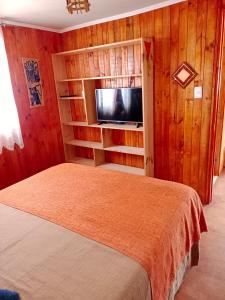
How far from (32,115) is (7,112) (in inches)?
18.4

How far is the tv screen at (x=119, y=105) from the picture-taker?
2.74 metres

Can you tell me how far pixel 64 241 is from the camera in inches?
49.1

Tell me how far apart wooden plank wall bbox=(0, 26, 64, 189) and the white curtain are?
0.19m

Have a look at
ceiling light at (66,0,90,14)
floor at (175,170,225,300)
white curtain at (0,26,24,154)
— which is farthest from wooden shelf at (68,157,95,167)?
ceiling light at (66,0,90,14)

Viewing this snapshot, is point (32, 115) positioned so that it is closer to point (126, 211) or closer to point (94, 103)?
point (94, 103)

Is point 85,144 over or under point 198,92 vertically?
under

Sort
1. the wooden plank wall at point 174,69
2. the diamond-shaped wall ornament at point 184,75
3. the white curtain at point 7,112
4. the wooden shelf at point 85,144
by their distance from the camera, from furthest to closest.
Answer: the wooden shelf at point 85,144 → the white curtain at point 7,112 → the diamond-shaped wall ornament at point 184,75 → the wooden plank wall at point 174,69

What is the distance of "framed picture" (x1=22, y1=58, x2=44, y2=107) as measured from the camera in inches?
115

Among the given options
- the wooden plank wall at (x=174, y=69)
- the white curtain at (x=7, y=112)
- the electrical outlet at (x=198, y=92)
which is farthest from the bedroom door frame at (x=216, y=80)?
the white curtain at (x=7, y=112)

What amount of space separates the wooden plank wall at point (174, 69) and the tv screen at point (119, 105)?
0.80 ft

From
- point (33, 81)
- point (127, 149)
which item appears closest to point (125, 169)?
point (127, 149)

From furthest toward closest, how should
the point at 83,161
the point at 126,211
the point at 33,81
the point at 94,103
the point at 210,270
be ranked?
1. the point at 83,161
2. the point at 94,103
3. the point at 33,81
4. the point at 210,270
5. the point at 126,211

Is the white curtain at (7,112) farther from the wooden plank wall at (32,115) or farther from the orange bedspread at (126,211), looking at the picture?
the orange bedspread at (126,211)

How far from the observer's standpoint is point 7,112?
2621 mm
